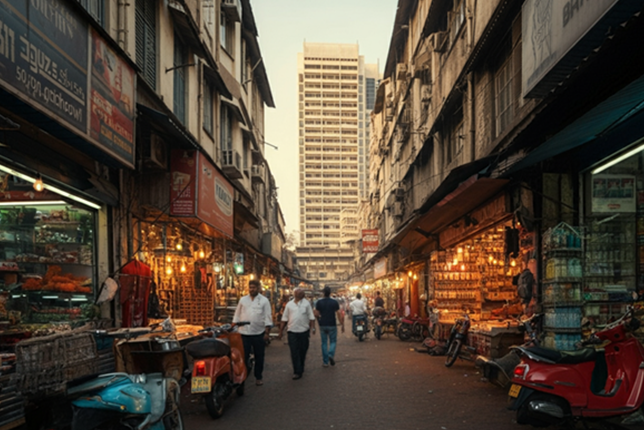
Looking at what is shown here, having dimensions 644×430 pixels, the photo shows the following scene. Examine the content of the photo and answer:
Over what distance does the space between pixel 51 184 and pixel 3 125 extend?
2461 mm

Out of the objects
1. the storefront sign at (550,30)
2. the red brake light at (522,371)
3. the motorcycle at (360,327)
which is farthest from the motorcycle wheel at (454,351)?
the motorcycle at (360,327)

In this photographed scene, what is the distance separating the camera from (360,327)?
20.8 m

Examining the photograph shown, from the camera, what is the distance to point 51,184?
25.9 feet

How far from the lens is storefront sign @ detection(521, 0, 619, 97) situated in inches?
272

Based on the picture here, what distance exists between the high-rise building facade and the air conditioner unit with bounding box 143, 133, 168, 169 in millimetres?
118417

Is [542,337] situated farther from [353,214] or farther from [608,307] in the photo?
Answer: [353,214]

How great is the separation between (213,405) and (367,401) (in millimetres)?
2397

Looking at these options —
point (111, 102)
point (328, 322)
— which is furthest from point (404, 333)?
point (111, 102)

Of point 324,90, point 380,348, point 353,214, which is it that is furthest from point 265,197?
point 324,90

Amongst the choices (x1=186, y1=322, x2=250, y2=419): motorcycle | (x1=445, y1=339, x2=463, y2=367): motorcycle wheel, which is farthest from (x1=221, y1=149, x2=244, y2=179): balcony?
(x1=186, y1=322, x2=250, y2=419): motorcycle

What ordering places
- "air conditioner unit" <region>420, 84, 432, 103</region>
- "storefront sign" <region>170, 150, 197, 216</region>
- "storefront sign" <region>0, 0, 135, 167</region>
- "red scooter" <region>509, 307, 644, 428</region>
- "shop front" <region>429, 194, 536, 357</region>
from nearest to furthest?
"storefront sign" <region>0, 0, 135, 167</region>
"red scooter" <region>509, 307, 644, 428</region>
"shop front" <region>429, 194, 536, 357</region>
"storefront sign" <region>170, 150, 197, 216</region>
"air conditioner unit" <region>420, 84, 432, 103</region>

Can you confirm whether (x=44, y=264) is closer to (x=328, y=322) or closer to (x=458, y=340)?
(x=328, y=322)

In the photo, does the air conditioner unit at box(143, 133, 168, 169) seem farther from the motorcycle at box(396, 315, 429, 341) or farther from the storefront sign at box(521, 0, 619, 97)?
the motorcycle at box(396, 315, 429, 341)

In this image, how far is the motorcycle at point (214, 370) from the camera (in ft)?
23.6
